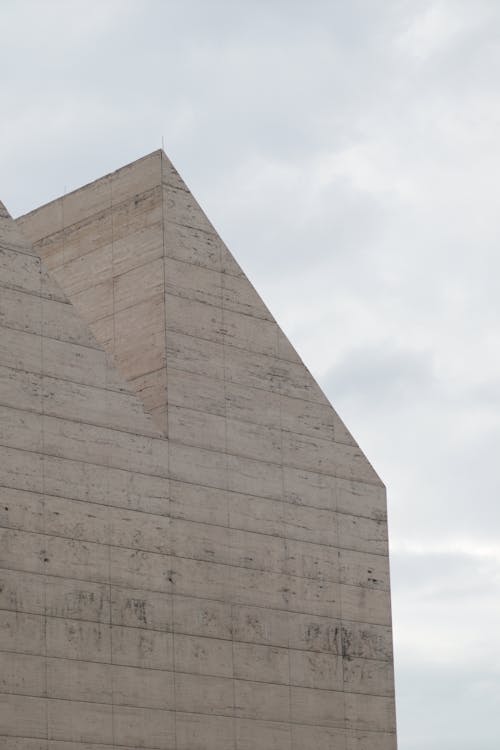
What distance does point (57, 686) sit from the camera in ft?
146

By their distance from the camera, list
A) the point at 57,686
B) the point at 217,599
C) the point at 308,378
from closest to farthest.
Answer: the point at 57,686, the point at 217,599, the point at 308,378

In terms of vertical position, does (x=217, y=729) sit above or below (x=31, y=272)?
below

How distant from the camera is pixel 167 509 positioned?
4778 centimetres

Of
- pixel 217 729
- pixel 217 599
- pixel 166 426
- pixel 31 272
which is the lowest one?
pixel 217 729

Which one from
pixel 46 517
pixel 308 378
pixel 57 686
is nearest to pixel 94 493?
pixel 46 517

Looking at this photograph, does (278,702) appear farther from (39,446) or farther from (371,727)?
(39,446)

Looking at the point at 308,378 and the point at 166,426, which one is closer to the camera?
the point at 166,426

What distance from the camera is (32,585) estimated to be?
4475 centimetres

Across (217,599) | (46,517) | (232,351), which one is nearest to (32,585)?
(46,517)

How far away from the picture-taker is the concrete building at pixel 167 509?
45.2 metres

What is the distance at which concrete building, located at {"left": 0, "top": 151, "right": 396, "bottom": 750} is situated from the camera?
45219 millimetres

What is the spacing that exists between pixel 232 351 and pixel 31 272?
6.42 m

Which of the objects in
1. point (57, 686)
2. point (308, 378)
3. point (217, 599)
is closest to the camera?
point (57, 686)

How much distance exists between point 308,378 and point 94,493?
847 cm
